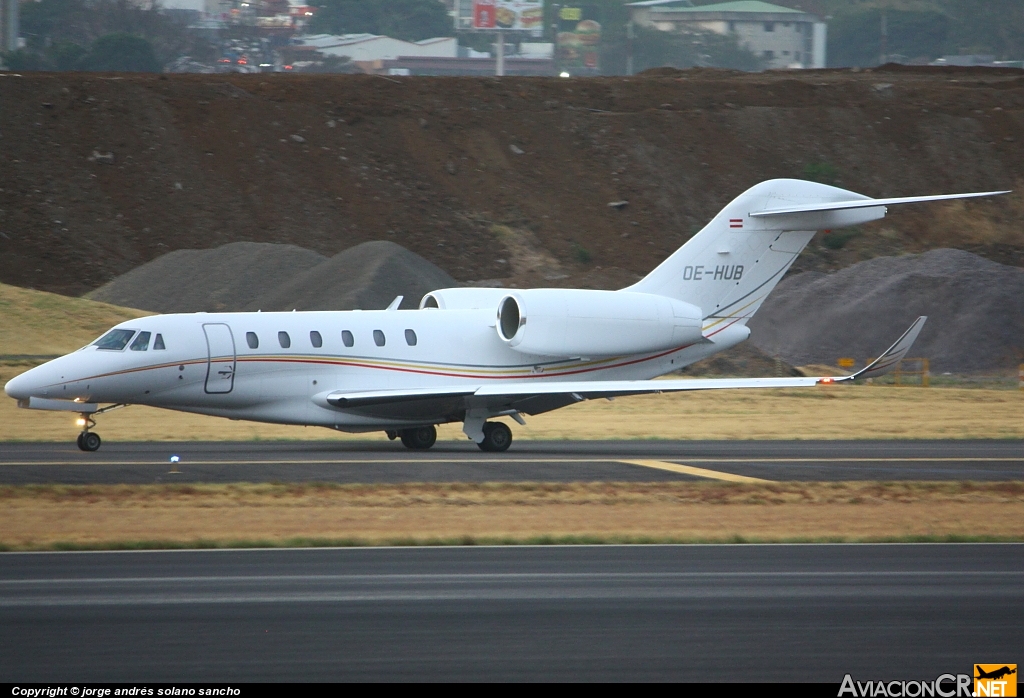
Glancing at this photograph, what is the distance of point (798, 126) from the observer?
73562 millimetres

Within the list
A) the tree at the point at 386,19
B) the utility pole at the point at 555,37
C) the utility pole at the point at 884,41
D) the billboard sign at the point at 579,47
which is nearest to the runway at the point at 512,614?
the utility pole at the point at 555,37

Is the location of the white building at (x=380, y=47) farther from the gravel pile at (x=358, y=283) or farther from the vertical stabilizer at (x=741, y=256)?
the vertical stabilizer at (x=741, y=256)

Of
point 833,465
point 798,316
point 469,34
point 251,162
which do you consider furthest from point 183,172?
point 469,34

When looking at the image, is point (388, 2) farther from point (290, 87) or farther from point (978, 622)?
point (978, 622)

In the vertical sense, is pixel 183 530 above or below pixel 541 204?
above

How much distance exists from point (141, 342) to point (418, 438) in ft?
18.6

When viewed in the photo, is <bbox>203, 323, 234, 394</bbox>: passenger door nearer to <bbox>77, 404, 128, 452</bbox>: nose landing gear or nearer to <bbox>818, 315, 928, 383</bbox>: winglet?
<bbox>77, 404, 128, 452</bbox>: nose landing gear

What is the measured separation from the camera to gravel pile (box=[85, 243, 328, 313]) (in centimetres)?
4591

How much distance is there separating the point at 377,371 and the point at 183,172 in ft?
129

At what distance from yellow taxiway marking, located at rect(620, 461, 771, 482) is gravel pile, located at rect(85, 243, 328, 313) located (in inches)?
1035

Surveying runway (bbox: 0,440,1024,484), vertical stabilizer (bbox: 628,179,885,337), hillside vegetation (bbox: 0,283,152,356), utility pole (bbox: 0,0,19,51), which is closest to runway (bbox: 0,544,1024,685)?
runway (bbox: 0,440,1024,484)

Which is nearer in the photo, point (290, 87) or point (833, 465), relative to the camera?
point (833, 465)

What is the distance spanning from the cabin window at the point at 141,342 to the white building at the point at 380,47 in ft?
375

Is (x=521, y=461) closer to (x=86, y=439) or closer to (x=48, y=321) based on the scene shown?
→ (x=86, y=439)
